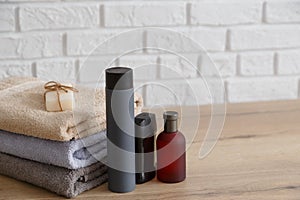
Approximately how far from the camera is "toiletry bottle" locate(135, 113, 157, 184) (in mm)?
1001

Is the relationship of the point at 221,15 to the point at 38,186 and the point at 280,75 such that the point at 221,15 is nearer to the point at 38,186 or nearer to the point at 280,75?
the point at 280,75

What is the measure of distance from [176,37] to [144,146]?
1.72 ft

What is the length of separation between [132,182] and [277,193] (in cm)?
24

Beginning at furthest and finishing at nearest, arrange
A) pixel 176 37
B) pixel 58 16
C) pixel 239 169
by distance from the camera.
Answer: pixel 58 16 → pixel 176 37 → pixel 239 169

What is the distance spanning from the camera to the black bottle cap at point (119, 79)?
3.04ft

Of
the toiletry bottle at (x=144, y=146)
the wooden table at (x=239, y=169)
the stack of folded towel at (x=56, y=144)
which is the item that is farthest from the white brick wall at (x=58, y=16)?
the toiletry bottle at (x=144, y=146)

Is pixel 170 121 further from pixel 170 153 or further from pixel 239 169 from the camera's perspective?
pixel 239 169

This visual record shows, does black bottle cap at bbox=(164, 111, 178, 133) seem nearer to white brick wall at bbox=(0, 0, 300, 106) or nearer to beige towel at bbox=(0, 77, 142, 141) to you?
beige towel at bbox=(0, 77, 142, 141)

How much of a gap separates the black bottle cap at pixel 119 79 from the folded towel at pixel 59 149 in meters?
0.10

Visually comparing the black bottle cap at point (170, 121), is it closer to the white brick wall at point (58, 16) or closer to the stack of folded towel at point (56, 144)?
the stack of folded towel at point (56, 144)

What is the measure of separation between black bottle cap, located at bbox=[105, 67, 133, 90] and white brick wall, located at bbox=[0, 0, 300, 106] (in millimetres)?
473

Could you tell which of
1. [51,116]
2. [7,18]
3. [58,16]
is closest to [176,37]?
[58,16]

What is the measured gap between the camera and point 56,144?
96 cm

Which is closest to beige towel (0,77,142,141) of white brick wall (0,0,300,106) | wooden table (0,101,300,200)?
wooden table (0,101,300,200)
